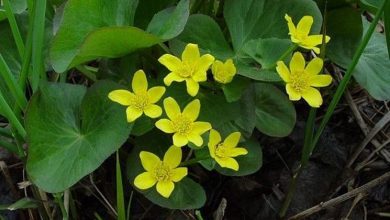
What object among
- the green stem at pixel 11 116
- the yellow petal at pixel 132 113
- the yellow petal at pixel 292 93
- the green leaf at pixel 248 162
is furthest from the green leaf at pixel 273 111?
the green stem at pixel 11 116

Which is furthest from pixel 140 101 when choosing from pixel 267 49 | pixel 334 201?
pixel 334 201

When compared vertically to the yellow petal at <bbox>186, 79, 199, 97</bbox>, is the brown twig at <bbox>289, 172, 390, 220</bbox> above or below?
below

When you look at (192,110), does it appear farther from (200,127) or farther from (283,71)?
(283,71)

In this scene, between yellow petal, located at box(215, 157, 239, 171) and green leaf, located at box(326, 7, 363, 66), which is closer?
yellow petal, located at box(215, 157, 239, 171)

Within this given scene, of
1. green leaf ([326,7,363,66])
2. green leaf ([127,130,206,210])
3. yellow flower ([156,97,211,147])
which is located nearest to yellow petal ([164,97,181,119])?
yellow flower ([156,97,211,147])

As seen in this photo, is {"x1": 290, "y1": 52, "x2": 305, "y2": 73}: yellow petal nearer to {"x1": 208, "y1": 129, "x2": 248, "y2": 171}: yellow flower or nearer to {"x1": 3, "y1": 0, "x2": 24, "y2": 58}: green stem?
{"x1": 208, "y1": 129, "x2": 248, "y2": 171}: yellow flower

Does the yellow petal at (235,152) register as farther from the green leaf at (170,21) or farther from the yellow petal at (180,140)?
the green leaf at (170,21)
